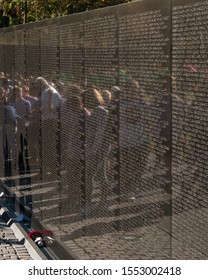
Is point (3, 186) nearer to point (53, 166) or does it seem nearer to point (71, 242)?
point (53, 166)

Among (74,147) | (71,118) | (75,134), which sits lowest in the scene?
(74,147)

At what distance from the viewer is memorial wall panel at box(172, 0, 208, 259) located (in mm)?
5473

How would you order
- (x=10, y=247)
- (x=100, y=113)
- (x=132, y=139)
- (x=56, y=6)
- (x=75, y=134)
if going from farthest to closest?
(x=56, y=6) → (x=10, y=247) → (x=75, y=134) → (x=100, y=113) → (x=132, y=139)

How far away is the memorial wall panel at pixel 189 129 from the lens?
547 centimetres

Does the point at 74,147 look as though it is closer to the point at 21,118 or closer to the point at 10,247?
the point at 10,247

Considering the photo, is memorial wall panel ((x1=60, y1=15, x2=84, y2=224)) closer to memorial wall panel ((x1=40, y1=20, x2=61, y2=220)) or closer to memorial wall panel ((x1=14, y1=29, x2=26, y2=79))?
memorial wall panel ((x1=40, y1=20, x2=61, y2=220))

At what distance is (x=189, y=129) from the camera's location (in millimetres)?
5668

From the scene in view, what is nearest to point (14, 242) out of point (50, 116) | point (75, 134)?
point (50, 116)

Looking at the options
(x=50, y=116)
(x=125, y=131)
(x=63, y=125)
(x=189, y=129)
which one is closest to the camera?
(x=189, y=129)

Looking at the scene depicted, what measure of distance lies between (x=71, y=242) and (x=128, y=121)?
7.62 ft

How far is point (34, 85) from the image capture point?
38.0 ft

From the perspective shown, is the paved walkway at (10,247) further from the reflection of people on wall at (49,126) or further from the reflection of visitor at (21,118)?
the reflection of visitor at (21,118)

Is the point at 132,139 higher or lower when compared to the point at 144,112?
lower

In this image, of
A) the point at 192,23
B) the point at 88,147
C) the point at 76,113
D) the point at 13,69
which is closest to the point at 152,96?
the point at 192,23
